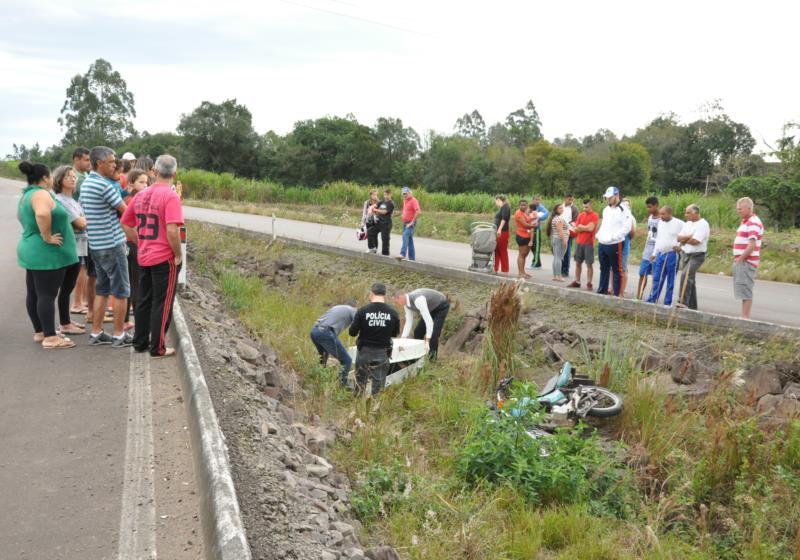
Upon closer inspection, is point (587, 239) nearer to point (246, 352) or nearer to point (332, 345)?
point (332, 345)

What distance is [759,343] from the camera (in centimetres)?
926

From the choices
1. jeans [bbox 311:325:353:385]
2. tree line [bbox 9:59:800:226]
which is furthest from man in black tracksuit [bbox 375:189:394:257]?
tree line [bbox 9:59:800:226]

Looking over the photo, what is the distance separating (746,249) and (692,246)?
1.36 metres

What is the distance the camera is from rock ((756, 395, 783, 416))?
7906 millimetres

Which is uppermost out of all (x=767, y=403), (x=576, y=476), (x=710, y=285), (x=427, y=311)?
(x=710, y=285)

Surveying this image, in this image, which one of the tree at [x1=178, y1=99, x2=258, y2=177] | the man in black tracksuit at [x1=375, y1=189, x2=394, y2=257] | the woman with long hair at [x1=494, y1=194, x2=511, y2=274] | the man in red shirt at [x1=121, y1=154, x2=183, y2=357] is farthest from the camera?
the tree at [x1=178, y1=99, x2=258, y2=177]

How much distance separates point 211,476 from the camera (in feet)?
14.4

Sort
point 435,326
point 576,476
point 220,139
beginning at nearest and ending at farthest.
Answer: point 576,476 → point 435,326 → point 220,139

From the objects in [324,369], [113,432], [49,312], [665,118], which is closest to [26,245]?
[49,312]

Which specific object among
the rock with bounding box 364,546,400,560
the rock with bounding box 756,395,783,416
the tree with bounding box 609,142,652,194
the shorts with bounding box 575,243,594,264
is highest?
the tree with bounding box 609,142,652,194

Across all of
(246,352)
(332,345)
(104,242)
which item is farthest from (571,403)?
(104,242)

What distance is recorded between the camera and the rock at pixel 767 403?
25.9 feet

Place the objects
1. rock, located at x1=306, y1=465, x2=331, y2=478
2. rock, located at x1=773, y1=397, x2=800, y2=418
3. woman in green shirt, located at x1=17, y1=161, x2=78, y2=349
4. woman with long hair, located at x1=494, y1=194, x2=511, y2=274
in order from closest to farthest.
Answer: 1. rock, located at x1=306, y1=465, x2=331, y2=478
2. woman in green shirt, located at x1=17, y1=161, x2=78, y2=349
3. rock, located at x1=773, y1=397, x2=800, y2=418
4. woman with long hair, located at x1=494, y1=194, x2=511, y2=274

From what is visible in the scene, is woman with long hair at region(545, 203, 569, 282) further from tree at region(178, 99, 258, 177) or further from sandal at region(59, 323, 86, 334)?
tree at region(178, 99, 258, 177)
